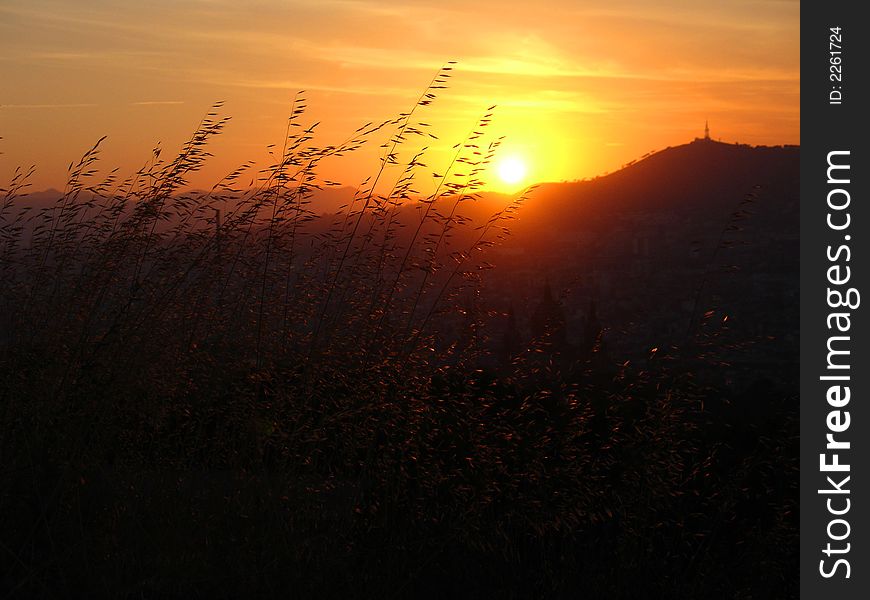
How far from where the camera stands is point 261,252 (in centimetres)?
374

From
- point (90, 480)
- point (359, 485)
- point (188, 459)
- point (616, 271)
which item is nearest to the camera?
point (90, 480)

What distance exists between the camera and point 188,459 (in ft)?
10.6

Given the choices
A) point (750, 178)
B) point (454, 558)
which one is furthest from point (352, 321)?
point (750, 178)

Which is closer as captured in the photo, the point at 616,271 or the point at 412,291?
the point at 412,291

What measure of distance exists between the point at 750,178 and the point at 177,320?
82044 millimetres

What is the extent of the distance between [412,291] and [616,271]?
160 ft

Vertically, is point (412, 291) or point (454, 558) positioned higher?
point (412, 291)

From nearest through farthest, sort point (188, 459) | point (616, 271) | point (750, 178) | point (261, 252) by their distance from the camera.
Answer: point (188, 459) → point (261, 252) → point (616, 271) → point (750, 178)

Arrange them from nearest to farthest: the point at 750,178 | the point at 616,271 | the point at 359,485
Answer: the point at 359,485 → the point at 616,271 → the point at 750,178

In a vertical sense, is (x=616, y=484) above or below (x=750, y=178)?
below

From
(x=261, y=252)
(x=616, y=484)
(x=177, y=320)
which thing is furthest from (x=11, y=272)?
(x=616, y=484)

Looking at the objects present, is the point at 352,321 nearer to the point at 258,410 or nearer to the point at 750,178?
the point at 258,410

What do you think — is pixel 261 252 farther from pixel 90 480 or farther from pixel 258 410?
pixel 90 480

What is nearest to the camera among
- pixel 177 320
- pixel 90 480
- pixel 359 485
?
pixel 90 480
